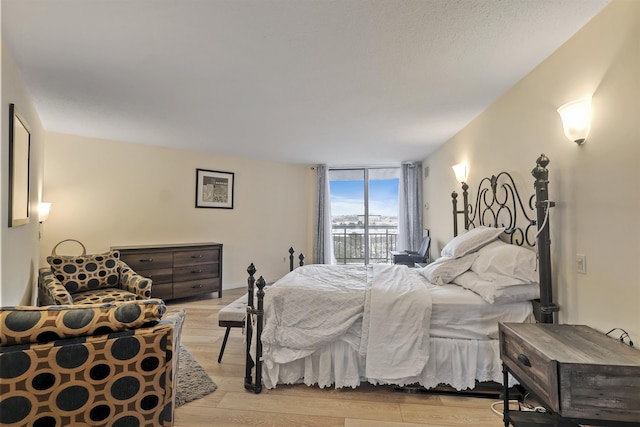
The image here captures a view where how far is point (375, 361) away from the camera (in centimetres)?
210

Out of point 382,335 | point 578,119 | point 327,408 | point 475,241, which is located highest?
point 578,119

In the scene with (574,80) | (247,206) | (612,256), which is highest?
(574,80)

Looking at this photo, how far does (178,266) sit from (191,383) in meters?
2.44

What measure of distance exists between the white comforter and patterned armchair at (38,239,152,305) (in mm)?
1700

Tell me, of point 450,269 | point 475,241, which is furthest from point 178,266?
point 475,241

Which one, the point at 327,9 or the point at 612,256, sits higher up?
the point at 327,9

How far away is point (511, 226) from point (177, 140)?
424 centimetres

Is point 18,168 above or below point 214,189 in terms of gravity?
below

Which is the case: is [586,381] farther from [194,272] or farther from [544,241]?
[194,272]

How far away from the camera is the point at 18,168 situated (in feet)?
7.35

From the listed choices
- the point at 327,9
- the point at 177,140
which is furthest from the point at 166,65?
the point at 177,140

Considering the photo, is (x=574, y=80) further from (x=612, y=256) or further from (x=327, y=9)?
(x=327, y=9)

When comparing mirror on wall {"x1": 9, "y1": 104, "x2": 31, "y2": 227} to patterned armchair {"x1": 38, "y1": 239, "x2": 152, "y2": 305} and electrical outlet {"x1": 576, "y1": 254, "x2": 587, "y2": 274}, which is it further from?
electrical outlet {"x1": 576, "y1": 254, "x2": 587, "y2": 274}

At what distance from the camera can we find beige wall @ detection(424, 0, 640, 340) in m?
1.44
